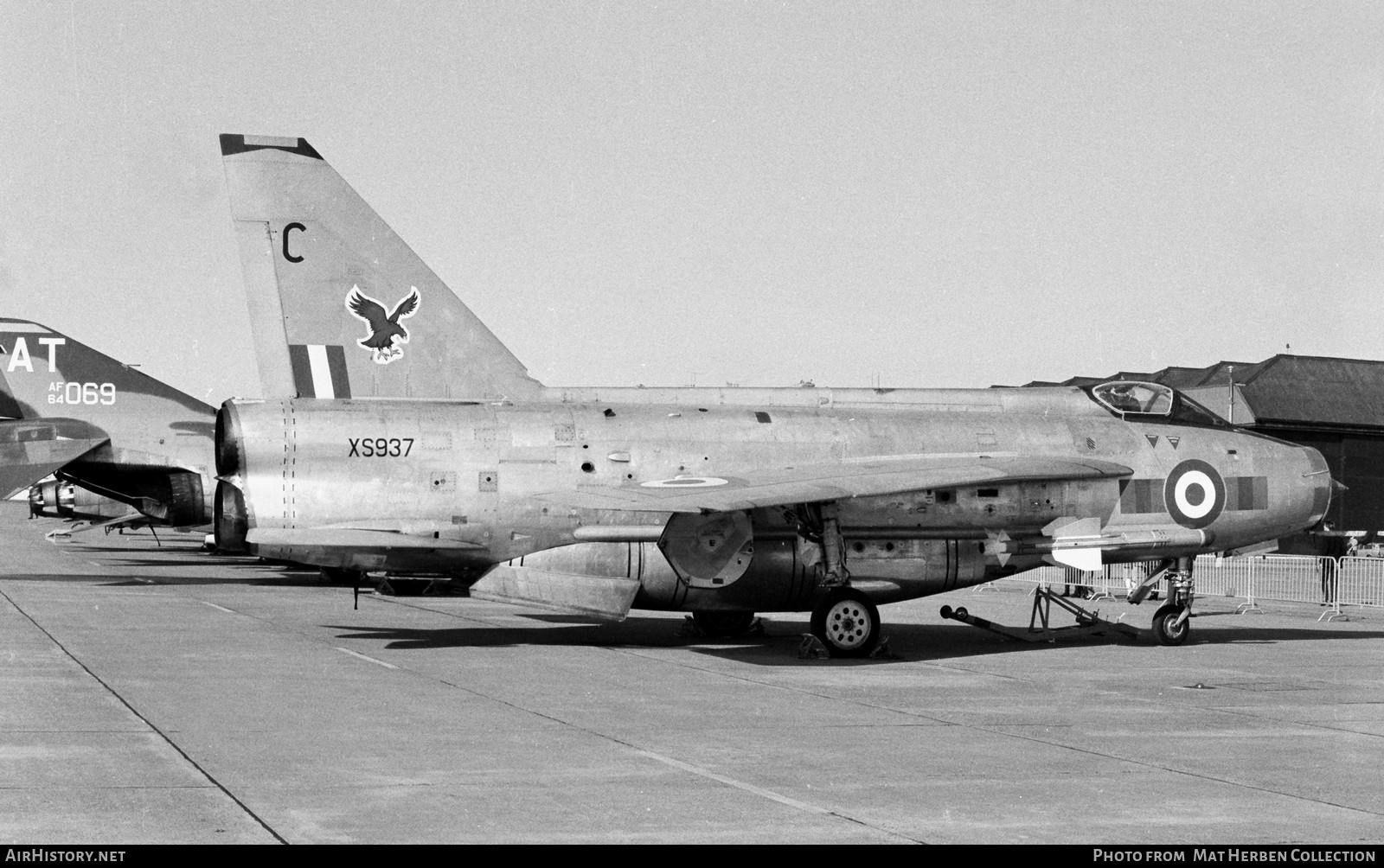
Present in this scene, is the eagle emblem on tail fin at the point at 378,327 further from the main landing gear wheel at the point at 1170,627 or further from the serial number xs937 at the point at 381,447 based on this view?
the main landing gear wheel at the point at 1170,627

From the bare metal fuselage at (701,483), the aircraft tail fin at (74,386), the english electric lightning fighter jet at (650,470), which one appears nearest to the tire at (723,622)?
the english electric lightning fighter jet at (650,470)

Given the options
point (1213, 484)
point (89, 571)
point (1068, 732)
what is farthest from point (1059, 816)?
point (89, 571)

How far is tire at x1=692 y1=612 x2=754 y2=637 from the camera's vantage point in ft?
61.9

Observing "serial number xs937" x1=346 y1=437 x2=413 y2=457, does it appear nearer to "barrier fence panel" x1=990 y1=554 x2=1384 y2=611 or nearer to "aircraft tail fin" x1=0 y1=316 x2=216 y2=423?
"barrier fence panel" x1=990 y1=554 x2=1384 y2=611

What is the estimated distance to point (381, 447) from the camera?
16.5 meters

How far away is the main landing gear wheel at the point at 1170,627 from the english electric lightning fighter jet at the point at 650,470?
0.11 feet

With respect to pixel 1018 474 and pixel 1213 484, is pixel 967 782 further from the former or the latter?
pixel 1213 484

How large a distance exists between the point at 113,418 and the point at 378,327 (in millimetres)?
20245

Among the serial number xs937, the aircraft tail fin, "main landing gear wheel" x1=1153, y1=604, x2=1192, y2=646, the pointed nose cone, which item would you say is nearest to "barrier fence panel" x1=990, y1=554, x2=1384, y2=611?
the pointed nose cone

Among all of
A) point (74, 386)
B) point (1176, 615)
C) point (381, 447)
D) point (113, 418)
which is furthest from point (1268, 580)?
point (74, 386)

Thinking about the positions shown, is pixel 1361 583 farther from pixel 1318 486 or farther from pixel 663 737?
pixel 663 737

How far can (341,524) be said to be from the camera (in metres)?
16.2

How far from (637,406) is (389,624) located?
17.2ft

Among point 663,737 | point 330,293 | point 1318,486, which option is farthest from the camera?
point 1318,486
